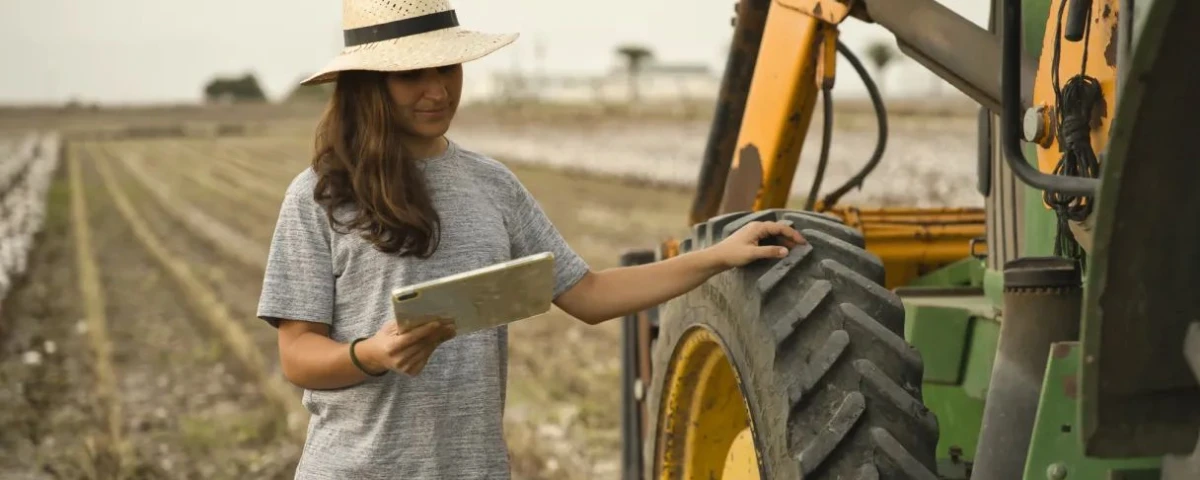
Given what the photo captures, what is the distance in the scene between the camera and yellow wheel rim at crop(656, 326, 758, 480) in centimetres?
380

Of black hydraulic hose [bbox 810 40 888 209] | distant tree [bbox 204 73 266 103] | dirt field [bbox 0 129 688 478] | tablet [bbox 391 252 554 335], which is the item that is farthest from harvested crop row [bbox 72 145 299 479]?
distant tree [bbox 204 73 266 103]

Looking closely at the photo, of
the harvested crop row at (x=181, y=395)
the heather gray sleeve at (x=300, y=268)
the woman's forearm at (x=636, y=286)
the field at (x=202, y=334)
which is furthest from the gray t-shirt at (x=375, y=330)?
the harvested crop row at (x=181, y=395)

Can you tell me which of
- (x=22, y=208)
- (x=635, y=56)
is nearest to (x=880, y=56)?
(x=635, y=56)

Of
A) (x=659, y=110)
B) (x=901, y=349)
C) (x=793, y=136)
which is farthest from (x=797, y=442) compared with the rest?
(x=659, y=110)

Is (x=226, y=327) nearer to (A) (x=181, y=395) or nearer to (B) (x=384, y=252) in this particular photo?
(A) (x=181, y=395)

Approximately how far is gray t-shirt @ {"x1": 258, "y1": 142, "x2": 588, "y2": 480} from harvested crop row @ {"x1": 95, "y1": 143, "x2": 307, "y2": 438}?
4.75 m

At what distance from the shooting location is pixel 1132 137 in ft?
6.79

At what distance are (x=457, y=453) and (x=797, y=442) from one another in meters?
0.65

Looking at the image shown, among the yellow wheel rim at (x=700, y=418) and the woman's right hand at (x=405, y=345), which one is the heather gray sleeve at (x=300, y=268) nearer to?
the woman's right hand at (x=405, y=345)

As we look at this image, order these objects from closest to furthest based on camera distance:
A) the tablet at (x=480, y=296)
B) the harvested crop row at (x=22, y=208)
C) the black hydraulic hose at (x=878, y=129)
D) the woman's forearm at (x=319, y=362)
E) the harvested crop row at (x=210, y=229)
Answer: the tablet at (x=480, y=296)
the woman's forearm at (x=319, y=362)
the black hydraulic hose at (x=878, y=129)
the harvested crop row at (x=22, y=208)
the harvested crop row at (x=210, y=229)

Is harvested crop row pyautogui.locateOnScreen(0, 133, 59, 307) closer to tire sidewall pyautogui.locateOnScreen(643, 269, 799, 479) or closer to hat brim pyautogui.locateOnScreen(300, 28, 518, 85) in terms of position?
tire sidewall pyautogui.locateOnScreen(643, 269, 799, 479)

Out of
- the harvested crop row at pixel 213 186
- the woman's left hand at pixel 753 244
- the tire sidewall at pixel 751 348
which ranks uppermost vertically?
the woman's left hand at pixel 753 244

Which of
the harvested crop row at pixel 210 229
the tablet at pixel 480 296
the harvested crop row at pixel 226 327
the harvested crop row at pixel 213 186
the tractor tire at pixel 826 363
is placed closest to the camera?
the tablet at pixel 480 296

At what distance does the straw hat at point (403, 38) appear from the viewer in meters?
2.91
